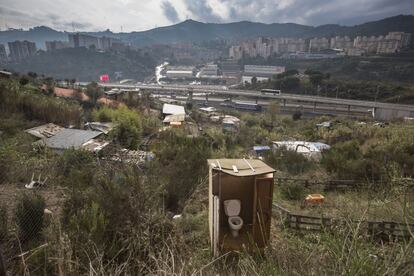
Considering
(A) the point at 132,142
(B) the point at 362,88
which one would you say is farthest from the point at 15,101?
(B) the point at 362,88

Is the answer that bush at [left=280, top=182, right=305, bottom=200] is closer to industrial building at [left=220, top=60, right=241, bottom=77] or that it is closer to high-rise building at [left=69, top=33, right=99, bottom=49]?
industrial building at [left=220, top=60, right=241, bottom=77]

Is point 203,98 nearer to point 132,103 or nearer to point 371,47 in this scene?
point 132,103

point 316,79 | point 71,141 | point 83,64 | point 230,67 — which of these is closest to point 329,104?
point 316,79

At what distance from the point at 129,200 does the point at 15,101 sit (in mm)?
16900

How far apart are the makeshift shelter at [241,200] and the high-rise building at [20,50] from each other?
3923 inches

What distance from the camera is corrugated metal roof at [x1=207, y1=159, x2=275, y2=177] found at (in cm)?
314

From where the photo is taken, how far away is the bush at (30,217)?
343 centimetres

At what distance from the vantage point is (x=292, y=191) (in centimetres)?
658

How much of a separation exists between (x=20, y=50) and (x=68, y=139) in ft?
292

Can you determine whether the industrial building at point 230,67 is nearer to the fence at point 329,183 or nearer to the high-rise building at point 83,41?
the high-rise building at point 83,41

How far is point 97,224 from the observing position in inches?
114

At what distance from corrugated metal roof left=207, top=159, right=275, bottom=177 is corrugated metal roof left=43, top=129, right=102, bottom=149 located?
10.5 metres

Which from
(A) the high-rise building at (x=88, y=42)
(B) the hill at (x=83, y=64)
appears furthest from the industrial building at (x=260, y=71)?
(A) the high-rise building at (x=88, y=42)

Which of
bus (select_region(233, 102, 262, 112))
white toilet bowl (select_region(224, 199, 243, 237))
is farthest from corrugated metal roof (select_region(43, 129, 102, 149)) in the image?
bus (select_region(233, 102, 262, 112))
